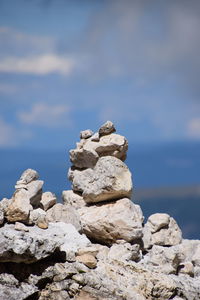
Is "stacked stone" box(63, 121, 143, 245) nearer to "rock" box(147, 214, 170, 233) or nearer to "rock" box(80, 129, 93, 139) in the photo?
"rock" box(80, 129, 93, 139)

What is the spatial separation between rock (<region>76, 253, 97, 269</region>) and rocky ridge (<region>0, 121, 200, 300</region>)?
0.14 ft

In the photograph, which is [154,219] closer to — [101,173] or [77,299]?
[101,173]

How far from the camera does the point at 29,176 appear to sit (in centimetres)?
3350

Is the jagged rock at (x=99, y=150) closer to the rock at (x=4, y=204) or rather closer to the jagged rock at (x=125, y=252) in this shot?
the jagged rock at (x=125, y=252)

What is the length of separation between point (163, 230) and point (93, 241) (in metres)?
4.96

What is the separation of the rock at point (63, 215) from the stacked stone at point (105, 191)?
0.33 meters

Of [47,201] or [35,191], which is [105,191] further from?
[35,191]

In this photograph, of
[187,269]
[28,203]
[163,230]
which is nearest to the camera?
[28,203]

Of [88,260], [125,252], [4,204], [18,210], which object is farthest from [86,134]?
[88,260]

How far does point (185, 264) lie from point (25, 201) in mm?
9537

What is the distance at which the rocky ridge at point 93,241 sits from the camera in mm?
27109

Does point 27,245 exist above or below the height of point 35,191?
below

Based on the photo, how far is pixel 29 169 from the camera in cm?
3369

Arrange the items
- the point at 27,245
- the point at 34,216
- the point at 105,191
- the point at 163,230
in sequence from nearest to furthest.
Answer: the point at 27,245, the point at 34,216, the point at 105,191, the point at 163,230
